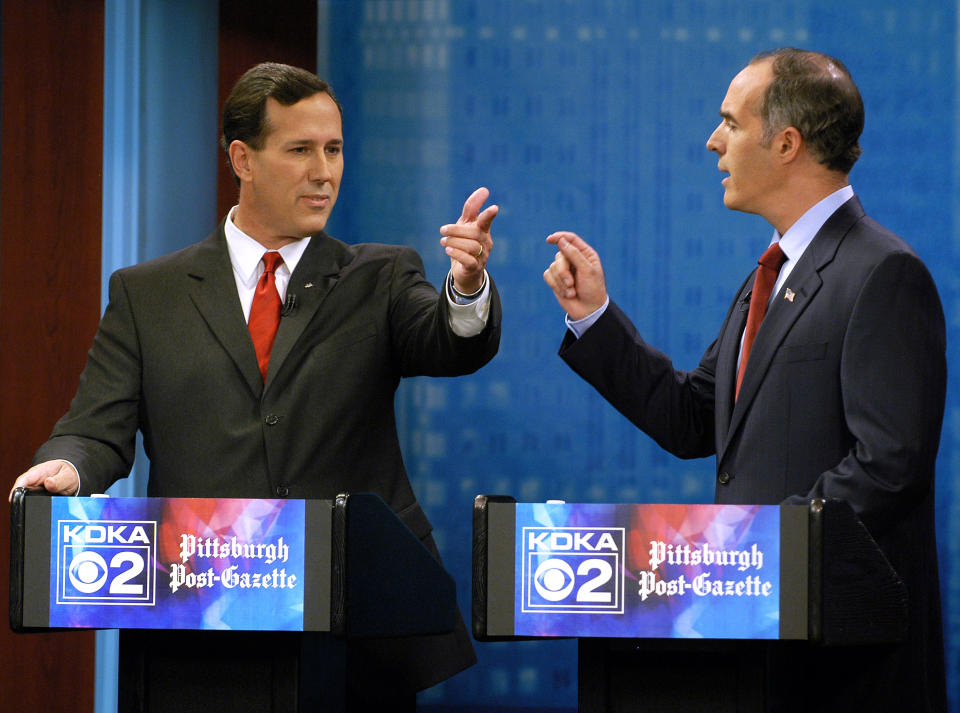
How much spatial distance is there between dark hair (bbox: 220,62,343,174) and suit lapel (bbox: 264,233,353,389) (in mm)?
231

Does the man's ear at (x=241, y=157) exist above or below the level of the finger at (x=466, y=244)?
above

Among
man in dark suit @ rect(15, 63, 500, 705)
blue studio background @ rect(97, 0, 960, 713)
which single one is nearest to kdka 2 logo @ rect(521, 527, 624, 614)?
man in dark suit @ rect(15, 63, 500, 705)

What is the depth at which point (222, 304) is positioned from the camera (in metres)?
2.13

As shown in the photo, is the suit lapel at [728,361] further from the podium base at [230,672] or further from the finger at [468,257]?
the podium base at [230,672]

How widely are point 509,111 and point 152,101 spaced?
1.10 m

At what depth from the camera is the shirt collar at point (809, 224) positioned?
2.08m

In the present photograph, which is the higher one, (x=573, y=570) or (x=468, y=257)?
(x=468, y=257)

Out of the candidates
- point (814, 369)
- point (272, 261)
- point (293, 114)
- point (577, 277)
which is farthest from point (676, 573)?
point (293, 114)

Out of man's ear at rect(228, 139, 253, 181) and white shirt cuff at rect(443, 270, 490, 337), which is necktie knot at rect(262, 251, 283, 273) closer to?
man's ear at rect(228, 139, 253, 181)

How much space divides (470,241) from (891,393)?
2.13 feet

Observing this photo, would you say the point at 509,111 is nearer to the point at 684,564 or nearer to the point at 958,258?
the point at 958,258

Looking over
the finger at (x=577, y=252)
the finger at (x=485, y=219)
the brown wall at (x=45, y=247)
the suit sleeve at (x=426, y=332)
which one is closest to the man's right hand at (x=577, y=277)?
the finger at (x=577, y=252)

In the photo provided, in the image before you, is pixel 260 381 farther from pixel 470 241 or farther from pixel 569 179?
pixel 569 179

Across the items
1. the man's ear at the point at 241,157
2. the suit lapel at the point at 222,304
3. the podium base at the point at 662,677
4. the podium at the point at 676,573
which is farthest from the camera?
the man's ear at the point at 241,157
